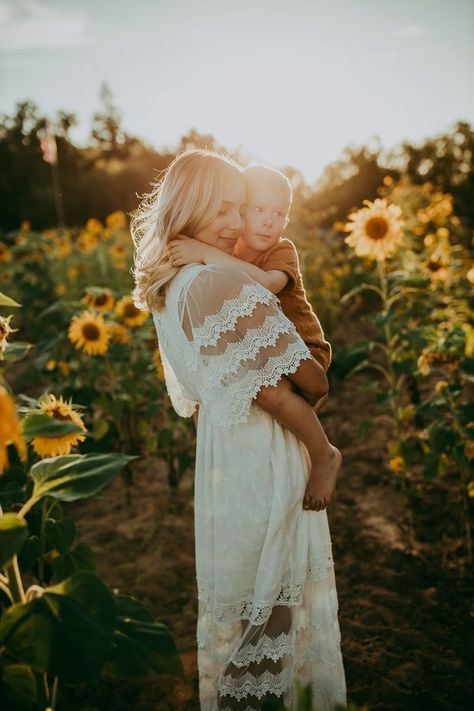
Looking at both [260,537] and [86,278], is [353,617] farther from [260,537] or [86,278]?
[86,278]

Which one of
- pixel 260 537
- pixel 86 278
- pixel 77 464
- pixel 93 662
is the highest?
pixel 86 278

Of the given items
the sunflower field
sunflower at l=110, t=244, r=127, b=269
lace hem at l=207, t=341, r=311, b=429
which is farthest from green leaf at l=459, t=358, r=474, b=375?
sunflower at l=110, t=244, r=127, b=269

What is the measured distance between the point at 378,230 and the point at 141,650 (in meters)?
Result: 2.45

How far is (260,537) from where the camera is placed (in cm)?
165

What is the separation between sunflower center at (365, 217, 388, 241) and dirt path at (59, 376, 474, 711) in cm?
152

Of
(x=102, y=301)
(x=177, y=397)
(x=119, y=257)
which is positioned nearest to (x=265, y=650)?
(x=177, y=397)

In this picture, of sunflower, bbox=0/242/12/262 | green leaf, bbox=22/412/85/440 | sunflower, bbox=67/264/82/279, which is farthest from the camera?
sunflower, bbox=67/264/82/279

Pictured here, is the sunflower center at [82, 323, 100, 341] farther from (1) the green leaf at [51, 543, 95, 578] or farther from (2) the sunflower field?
(1) the green leaf at [51, 543, 95, 578]

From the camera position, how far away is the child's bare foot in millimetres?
1635

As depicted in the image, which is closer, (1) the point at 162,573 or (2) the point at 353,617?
(2) the point at 353,617

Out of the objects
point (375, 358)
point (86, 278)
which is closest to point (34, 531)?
point (375, 358)

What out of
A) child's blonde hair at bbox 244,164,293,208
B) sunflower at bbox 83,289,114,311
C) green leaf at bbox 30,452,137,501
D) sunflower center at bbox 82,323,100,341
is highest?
sunflower at bbox 83,289,114,311

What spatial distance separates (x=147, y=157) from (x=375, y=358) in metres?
24.9

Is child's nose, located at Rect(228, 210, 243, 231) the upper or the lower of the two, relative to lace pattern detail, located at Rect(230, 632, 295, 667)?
upper
